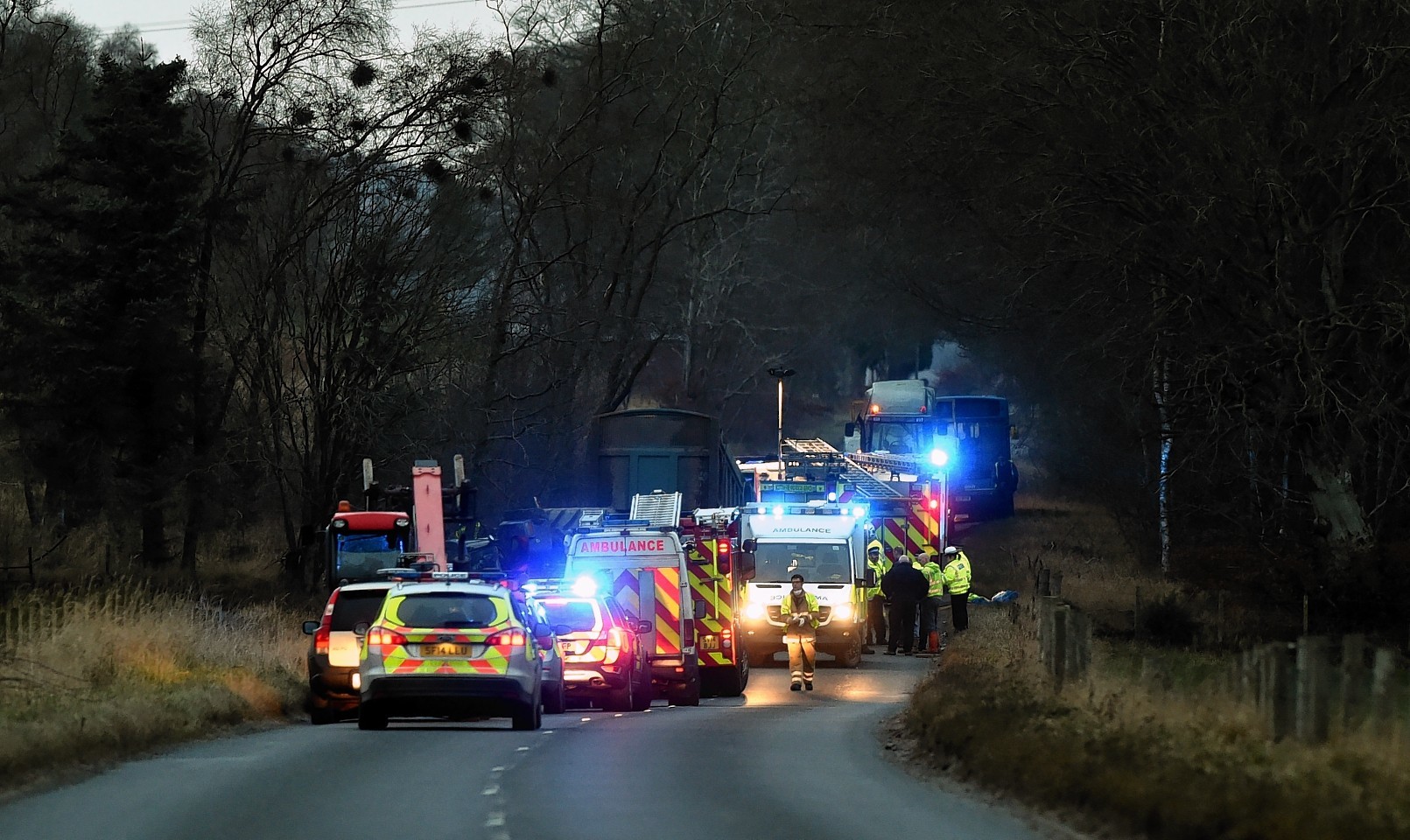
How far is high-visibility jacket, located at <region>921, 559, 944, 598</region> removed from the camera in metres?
35.8

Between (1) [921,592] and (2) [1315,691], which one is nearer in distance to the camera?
(2) [1315,691]

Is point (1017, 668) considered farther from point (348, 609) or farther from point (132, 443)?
point (132, 443)

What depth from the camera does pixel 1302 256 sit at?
3017 cm

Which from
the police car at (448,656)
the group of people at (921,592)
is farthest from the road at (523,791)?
the group of people at (921,592)

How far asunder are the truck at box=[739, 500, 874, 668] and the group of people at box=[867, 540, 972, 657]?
1.81ft

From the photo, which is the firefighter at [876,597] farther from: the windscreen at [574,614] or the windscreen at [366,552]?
the windscreen at [574,614]

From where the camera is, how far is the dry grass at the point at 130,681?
16.7 m

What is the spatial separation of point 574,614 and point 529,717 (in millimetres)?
4440

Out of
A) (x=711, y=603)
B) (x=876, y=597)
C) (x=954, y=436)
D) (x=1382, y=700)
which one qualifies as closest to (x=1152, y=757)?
(x=1382, y=700)

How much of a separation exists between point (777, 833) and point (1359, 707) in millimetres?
4354

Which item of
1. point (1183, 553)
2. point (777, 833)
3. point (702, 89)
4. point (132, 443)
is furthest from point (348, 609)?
point (702, 89)

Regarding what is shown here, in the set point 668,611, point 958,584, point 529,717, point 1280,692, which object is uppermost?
point 958,584

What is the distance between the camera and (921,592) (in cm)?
3556

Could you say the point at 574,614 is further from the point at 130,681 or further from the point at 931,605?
the point at 931,605
